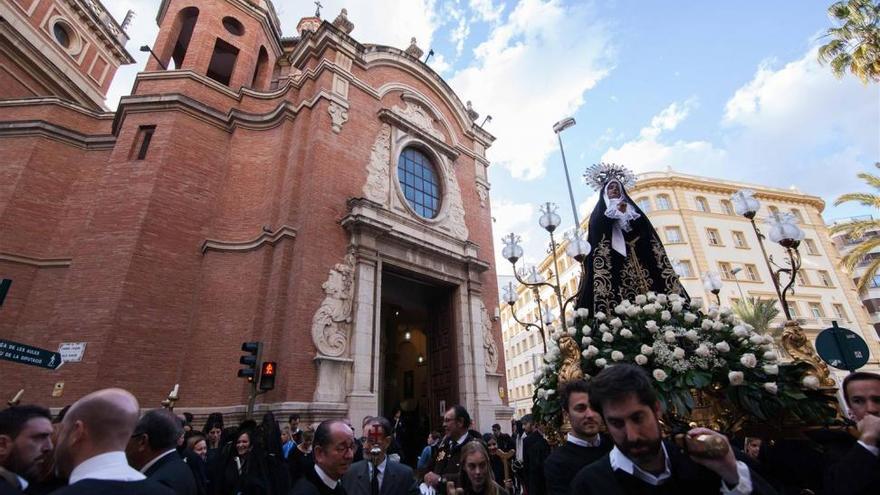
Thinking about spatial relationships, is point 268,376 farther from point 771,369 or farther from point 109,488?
point 771,369

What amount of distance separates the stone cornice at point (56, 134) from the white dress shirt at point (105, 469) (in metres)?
15.0

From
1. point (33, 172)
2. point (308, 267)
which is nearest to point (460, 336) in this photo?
point (308, 267)

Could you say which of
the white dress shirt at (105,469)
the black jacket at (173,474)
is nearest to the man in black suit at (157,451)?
the black jacket at (173,474)

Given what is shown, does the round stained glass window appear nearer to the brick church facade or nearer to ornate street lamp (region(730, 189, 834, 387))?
the brick church facade

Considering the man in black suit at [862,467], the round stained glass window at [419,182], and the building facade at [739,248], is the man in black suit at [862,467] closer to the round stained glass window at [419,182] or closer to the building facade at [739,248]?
the round stained glass window at [419,182]

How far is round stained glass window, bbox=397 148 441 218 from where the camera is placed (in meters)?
14.6

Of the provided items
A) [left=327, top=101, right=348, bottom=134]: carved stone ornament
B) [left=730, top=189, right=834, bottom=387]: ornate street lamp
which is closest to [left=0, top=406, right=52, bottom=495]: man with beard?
[left=730, top=189, right=834, bottom=387]: ornate street lamp

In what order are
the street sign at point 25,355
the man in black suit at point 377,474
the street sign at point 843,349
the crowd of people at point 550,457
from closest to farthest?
the crowd of people at point 550,457
the man in black suit at point 377,474
the street sign at point 25,355
the street sign at point 843,349

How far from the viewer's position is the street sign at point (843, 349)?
6160 millimetres

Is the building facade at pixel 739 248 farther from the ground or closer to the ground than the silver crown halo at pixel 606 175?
farther from the ground

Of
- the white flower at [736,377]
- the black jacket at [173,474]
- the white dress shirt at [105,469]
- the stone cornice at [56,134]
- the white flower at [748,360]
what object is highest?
the stone cornice at [56,134]

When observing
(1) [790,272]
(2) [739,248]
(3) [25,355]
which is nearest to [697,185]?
(2) [739,248]

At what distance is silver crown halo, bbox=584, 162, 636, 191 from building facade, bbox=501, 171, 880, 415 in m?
24.4

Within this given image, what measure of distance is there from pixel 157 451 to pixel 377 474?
1953 mm
